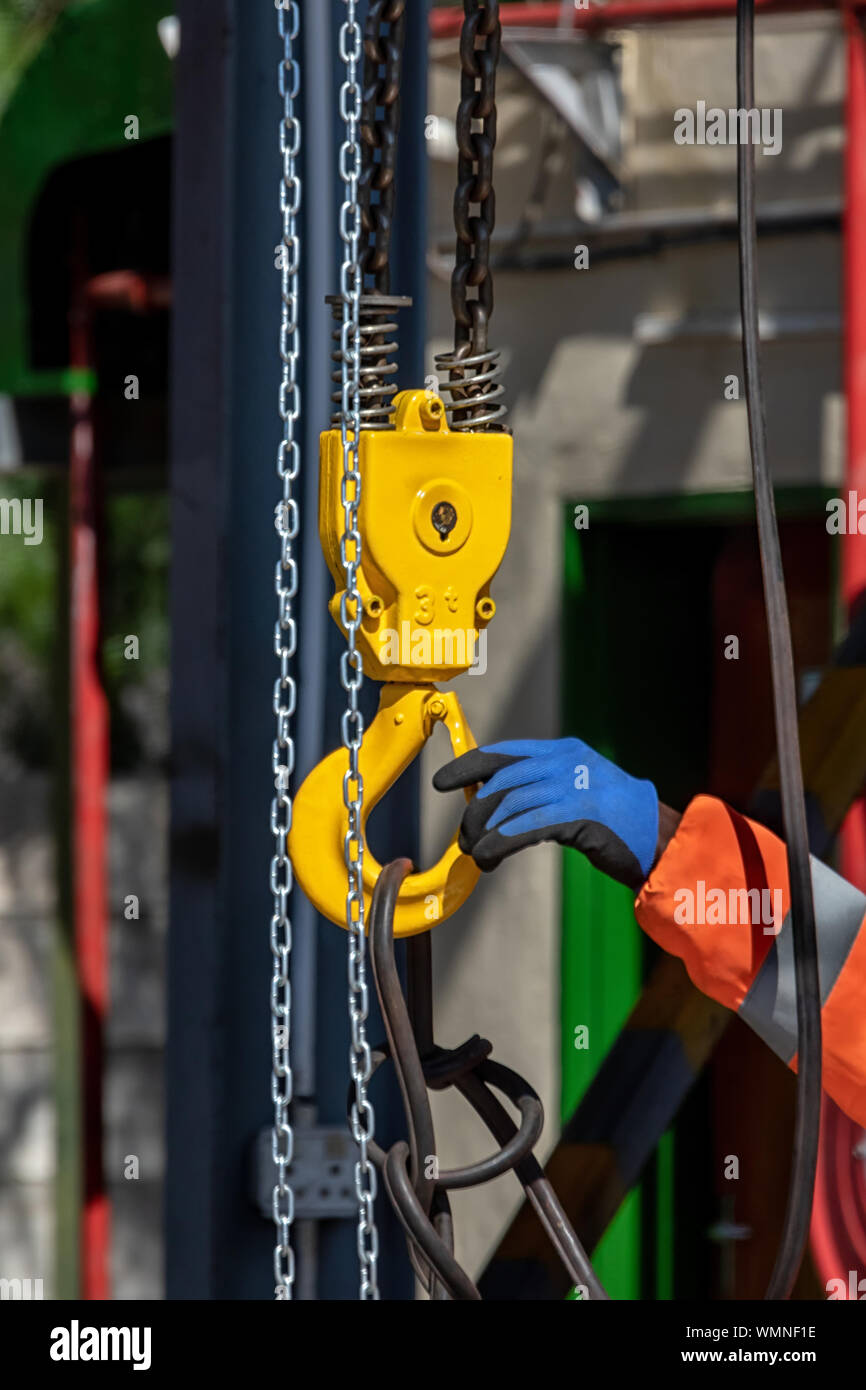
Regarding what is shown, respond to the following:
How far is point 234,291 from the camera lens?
7.23 ft

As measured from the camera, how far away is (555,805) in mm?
1563

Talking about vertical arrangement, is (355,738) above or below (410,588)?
below

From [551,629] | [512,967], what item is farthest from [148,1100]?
[551,629]

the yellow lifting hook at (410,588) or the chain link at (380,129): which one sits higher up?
the chain link at (380,129)

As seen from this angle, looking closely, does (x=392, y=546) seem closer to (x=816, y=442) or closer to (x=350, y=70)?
(x=350, y=70)

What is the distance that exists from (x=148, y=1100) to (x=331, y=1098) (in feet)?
7.41

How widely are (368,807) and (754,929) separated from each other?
0.46 metres

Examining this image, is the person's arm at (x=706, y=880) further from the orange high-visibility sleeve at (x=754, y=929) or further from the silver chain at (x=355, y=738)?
the silver chain at (x=355, y=738)

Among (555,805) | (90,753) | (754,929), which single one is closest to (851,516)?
(754,929)

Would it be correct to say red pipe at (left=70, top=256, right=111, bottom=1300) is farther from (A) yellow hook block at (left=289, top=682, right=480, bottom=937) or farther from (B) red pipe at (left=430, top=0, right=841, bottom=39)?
(A) yellow hook block at (left=289, top=682, right=480, bottom=937)

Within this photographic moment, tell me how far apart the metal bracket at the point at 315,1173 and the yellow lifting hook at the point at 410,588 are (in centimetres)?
78

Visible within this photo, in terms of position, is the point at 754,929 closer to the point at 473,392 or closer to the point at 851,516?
the point at 473,392

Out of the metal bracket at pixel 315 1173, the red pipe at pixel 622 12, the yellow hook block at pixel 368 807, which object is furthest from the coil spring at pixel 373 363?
the red pipe at pixel 622 12

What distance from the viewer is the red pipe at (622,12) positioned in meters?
3.04
